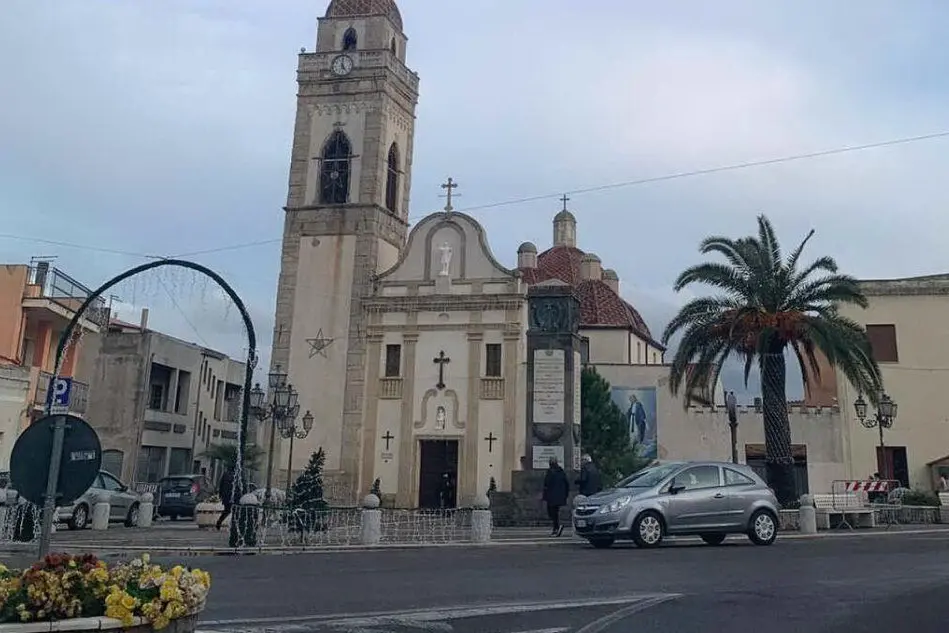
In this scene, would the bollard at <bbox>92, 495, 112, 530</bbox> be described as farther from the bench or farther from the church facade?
the bench

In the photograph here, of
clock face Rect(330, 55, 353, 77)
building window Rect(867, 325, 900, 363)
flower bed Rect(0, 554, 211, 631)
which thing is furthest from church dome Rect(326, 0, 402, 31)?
flower bed Rect(0, 554, 211, 631)

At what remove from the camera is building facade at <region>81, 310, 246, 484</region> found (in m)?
40.2

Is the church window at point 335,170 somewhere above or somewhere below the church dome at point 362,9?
below

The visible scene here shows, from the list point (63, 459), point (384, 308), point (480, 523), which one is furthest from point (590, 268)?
point (63, 459)

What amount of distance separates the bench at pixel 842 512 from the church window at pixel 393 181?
2252 cm

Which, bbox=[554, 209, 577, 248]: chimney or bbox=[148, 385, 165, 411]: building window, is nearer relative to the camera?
bbox=[148, 385, 165, 411]: building window

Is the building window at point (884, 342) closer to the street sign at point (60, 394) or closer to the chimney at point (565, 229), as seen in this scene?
the chimney at point (565, 229)

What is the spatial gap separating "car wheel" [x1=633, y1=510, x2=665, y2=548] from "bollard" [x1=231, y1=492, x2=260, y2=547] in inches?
268

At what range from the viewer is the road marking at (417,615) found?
7.53 meters

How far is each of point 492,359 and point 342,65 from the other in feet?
49.0

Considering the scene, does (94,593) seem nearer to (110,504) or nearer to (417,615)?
(417,615)

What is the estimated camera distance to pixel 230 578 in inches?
447

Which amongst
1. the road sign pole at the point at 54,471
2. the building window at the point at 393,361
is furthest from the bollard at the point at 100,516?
the road sign pole at the point at 54,471

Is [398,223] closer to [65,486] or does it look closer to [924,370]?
[924,370]
